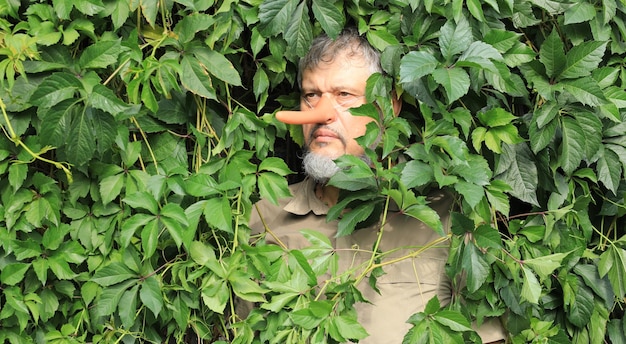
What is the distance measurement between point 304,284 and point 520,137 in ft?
1.88

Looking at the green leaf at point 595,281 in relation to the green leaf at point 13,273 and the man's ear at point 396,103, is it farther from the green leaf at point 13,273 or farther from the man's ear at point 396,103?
the green leaf at point 13,273

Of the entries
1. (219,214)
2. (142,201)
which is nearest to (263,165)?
(219,214)

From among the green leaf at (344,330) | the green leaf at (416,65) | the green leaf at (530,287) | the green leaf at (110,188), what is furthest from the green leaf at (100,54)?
the green leaf at (530,287)

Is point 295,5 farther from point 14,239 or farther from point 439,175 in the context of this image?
point 14,239

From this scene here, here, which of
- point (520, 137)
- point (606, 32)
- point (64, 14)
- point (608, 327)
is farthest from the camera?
point (608, 327)

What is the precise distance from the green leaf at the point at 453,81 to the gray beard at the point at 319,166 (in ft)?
1.32

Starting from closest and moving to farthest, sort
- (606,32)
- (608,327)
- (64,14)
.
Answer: (64,14) → (606,32) → (608,327)

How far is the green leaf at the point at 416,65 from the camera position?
1.57 metres

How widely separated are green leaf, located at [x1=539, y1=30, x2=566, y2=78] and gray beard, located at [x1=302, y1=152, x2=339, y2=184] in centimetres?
55

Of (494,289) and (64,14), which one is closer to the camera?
(64,14)

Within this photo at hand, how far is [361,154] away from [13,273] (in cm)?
84

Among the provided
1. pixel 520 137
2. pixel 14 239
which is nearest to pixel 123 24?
pixel 14 239

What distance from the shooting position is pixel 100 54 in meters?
1.57

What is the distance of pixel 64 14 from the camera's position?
5.14ft
